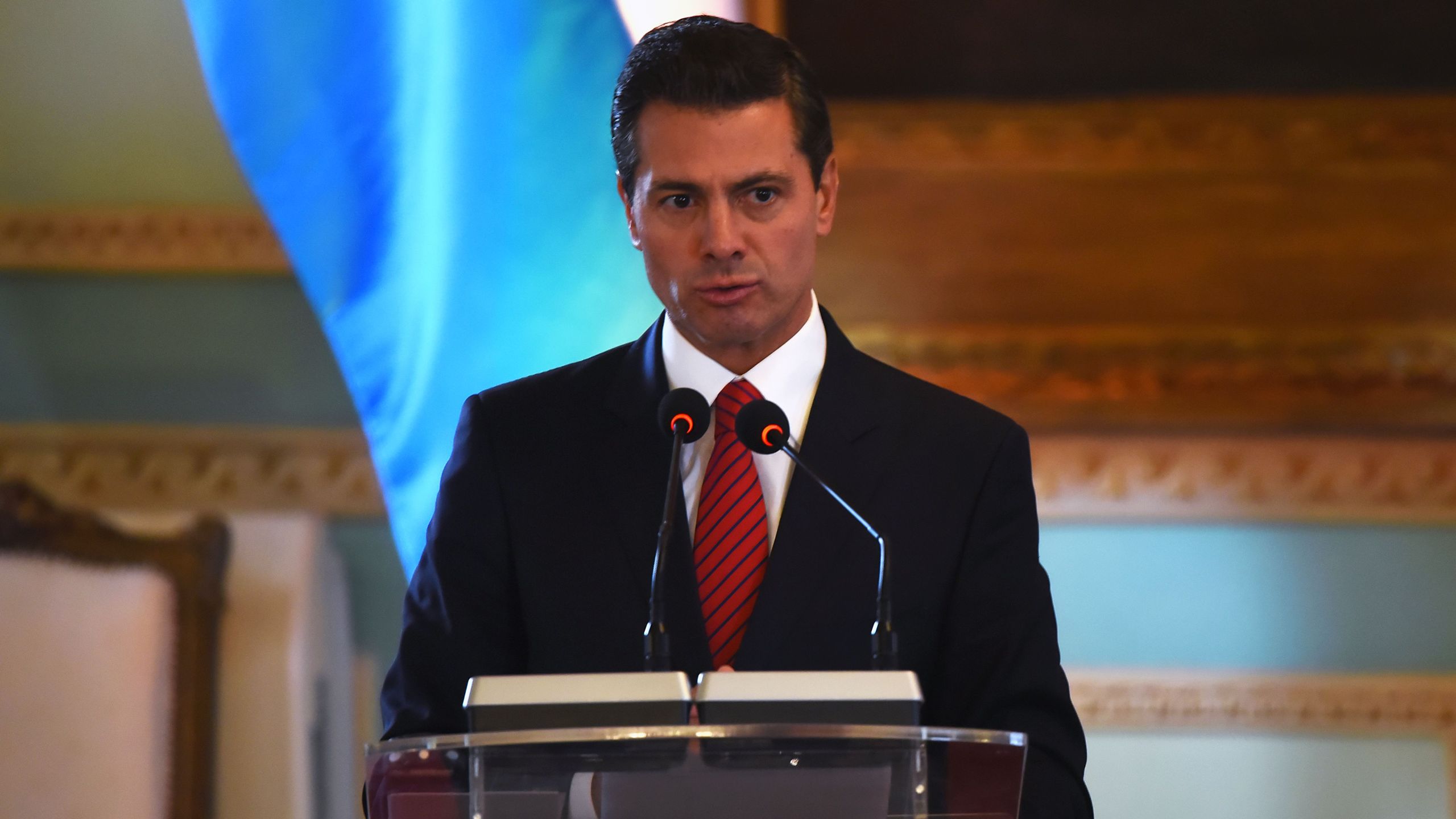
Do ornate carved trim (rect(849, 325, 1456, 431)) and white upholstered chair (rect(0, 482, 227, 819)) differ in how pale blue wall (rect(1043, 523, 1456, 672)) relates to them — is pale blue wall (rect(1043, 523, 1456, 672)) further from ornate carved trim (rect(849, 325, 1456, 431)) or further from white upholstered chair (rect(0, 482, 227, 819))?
white upholstered chair (rect(0, 482, 227, 819))

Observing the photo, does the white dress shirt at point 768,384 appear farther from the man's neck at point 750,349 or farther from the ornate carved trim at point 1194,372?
the ornate carved trim at point 1194,372

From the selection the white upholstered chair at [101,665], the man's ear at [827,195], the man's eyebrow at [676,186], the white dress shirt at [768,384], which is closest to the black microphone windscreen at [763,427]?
the white dress shirt at [768,384]

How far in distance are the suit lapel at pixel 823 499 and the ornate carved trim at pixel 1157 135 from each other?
4.58ft

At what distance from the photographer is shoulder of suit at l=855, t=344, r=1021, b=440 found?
1.81 metres

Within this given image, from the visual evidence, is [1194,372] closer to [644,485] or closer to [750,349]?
[750,349]

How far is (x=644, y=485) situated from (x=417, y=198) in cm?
94

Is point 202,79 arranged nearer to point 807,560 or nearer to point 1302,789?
point 807,560

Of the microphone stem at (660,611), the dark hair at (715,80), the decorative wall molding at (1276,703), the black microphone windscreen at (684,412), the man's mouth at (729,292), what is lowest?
the decorative wall molding at (1276,703)

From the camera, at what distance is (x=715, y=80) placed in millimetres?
1742

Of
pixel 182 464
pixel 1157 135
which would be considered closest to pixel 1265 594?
pixel 1157 135

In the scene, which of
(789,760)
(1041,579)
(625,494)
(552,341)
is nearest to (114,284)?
(552,341)

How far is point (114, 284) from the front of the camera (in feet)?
9.67

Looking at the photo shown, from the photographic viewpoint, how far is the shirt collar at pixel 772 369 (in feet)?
5.90

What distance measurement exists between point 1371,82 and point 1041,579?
192 cm
